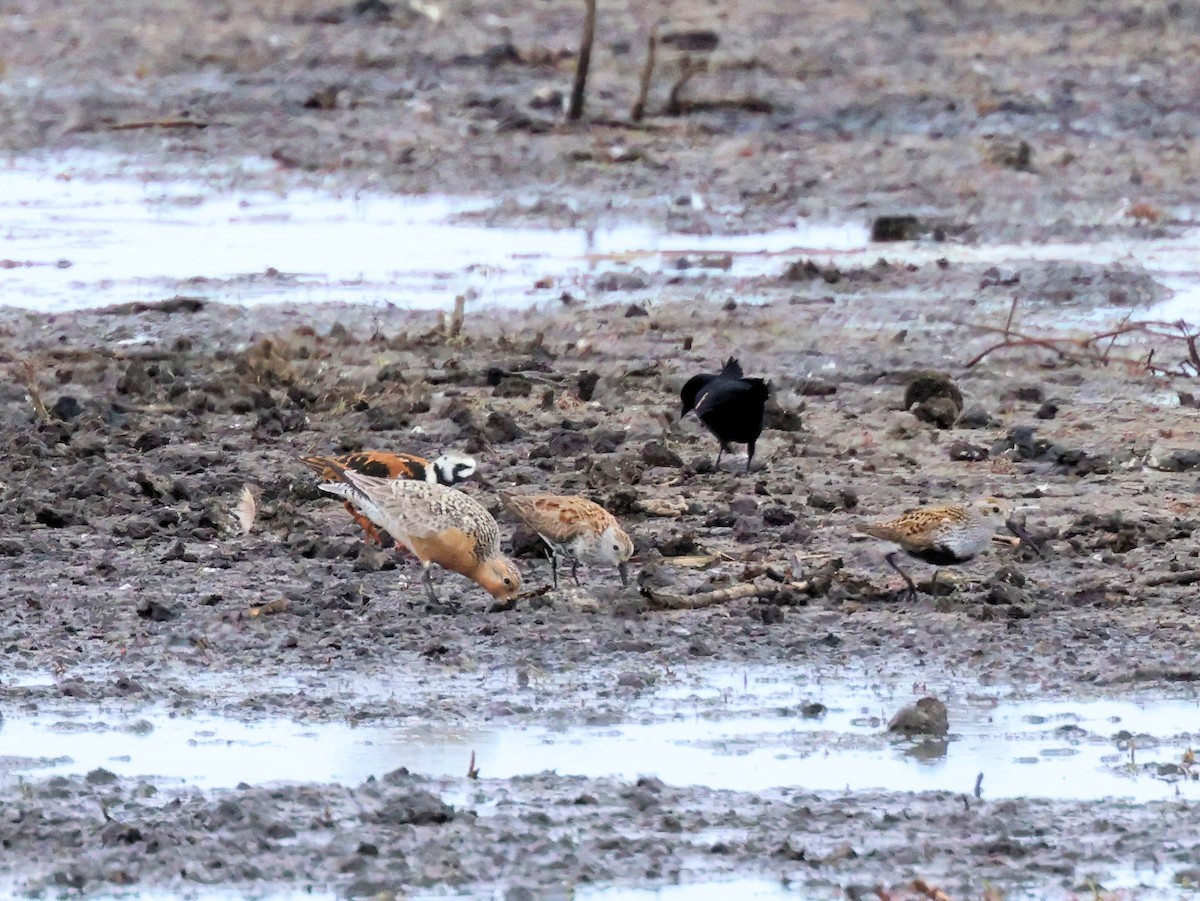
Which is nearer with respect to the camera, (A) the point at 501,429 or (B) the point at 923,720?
(B) the point at 923,720

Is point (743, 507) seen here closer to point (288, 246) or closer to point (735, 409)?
point (735, 409)

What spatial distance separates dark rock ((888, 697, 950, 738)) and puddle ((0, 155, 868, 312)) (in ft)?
24.7

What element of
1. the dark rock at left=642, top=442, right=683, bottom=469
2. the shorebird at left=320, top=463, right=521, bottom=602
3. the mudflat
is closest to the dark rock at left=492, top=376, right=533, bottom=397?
the mudflat

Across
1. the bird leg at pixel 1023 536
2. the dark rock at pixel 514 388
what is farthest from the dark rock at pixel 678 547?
the dark rock at pixel 514 388

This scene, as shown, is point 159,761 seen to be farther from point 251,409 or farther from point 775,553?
point 251,409

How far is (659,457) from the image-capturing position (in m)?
9.54

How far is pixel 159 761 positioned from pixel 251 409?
4.46m

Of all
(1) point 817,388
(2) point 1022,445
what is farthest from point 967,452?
(1) point 817,388

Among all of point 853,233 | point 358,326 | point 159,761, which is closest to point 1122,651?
point 159,761

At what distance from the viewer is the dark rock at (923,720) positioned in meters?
6.28

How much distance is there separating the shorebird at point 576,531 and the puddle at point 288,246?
5703 mm

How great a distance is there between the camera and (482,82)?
2356cm

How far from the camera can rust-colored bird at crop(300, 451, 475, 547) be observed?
840cm

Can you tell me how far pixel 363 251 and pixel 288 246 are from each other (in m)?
0.56
